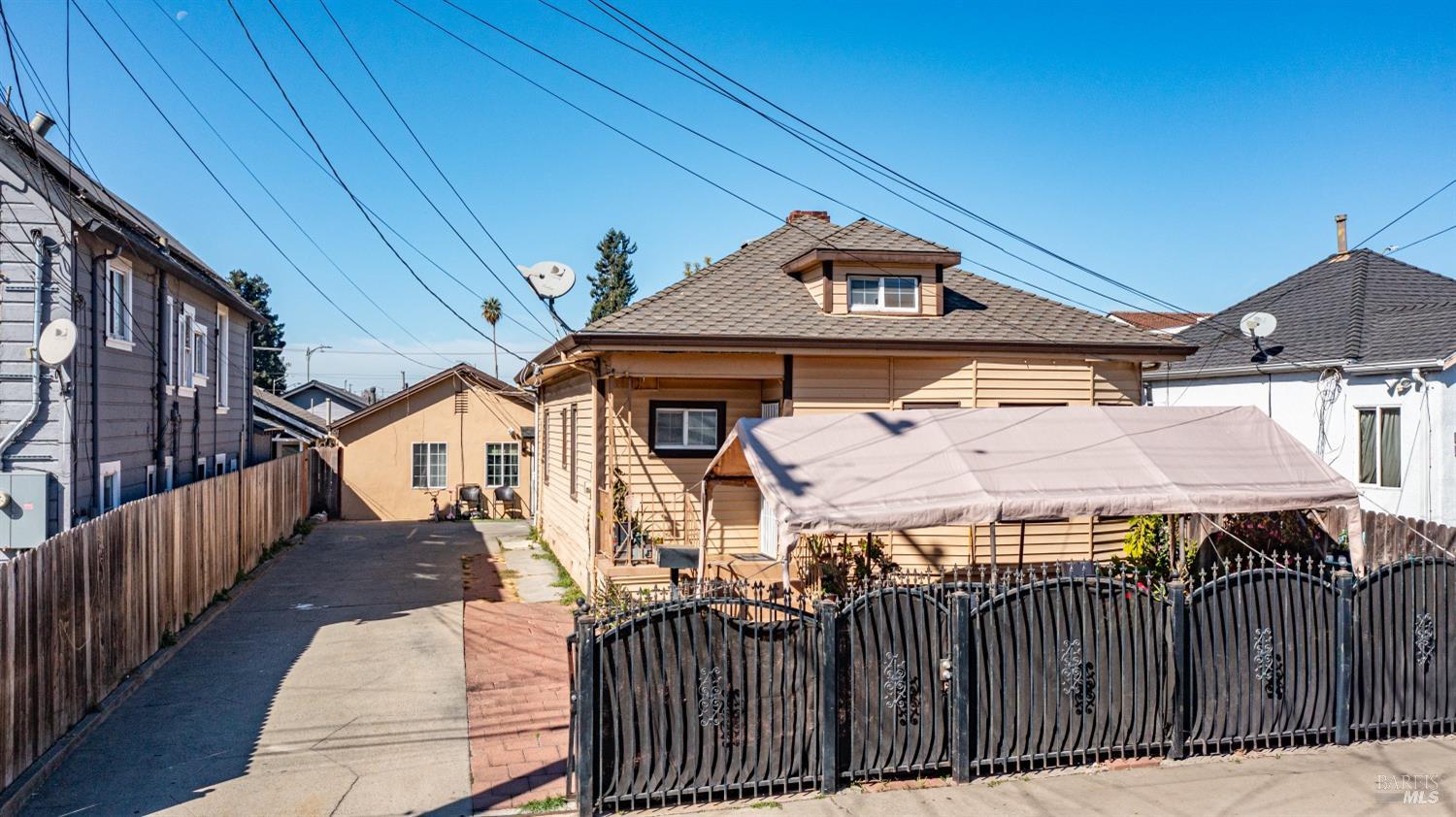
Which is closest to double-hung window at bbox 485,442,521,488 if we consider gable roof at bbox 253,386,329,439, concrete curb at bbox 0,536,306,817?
gable roof at bbox 253,386,329,439

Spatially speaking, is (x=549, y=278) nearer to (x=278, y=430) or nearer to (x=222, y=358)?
(x=222, y=358)

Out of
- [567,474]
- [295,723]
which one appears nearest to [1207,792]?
[295,723]

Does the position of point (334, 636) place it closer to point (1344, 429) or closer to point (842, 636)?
point (842, 636)

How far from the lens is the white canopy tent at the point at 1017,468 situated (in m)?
8.14

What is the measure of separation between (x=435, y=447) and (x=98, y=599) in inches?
707

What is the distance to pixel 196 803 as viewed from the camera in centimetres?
625

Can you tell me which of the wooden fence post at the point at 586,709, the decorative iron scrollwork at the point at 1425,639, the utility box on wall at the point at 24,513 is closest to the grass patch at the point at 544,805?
the wooden fence post at the point at 586,709

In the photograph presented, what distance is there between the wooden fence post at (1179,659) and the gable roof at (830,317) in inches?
241

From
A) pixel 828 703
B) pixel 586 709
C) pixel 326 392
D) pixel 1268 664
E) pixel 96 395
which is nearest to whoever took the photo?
pixel 586 709

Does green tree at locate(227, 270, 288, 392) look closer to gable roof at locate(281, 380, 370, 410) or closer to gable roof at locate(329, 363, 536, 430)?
gable roof at locate(281, 380, 370, 410)

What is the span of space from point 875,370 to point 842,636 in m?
6.89

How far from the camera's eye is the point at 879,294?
14.0 metres

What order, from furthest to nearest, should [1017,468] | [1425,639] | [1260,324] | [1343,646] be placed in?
[1260,324] < [1017,468] < [1425,639] < [1343,646]

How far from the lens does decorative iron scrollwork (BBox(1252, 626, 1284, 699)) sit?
7.36 m
